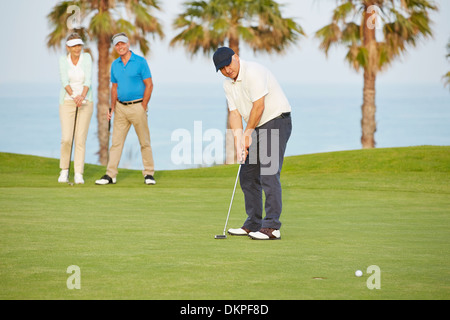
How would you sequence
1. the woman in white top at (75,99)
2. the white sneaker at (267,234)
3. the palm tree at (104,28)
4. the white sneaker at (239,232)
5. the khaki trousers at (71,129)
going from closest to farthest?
1. the white sneaker at (267,234)
2. the white sneaker at (239,232)
3. the woman in white top at (75,99)
4. the khaki trousers at (71,129)
5. the palm tree at (104,28)

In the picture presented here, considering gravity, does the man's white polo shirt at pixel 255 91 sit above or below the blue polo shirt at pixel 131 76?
below

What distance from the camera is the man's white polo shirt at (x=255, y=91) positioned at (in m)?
7.27

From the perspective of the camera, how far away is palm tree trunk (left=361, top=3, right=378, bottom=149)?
29.9m

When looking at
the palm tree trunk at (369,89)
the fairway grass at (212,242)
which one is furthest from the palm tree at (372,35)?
the fairway grass at (212,242)

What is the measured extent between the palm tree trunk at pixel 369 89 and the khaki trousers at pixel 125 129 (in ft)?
59.1

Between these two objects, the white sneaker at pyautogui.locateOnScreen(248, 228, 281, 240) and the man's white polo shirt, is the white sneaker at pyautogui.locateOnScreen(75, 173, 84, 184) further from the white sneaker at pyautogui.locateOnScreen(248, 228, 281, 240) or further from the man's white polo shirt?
the white sneaker at pyautogui.locateOnScreen(248, 228, 281, 240)

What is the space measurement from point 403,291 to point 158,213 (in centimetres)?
471

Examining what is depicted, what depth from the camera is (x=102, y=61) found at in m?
30.6

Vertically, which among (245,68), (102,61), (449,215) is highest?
(102,61)

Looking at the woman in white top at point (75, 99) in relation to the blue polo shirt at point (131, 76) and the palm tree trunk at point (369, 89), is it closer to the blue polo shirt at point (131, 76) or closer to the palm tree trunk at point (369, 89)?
the blue polo shirt at point (131, 76)

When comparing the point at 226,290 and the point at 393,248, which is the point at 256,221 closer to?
the point at 393,248

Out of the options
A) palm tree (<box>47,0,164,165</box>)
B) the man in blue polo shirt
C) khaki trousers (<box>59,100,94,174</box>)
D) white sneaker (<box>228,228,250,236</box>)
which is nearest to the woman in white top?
khaki trousers (<box>59,100,94,174</box>)
